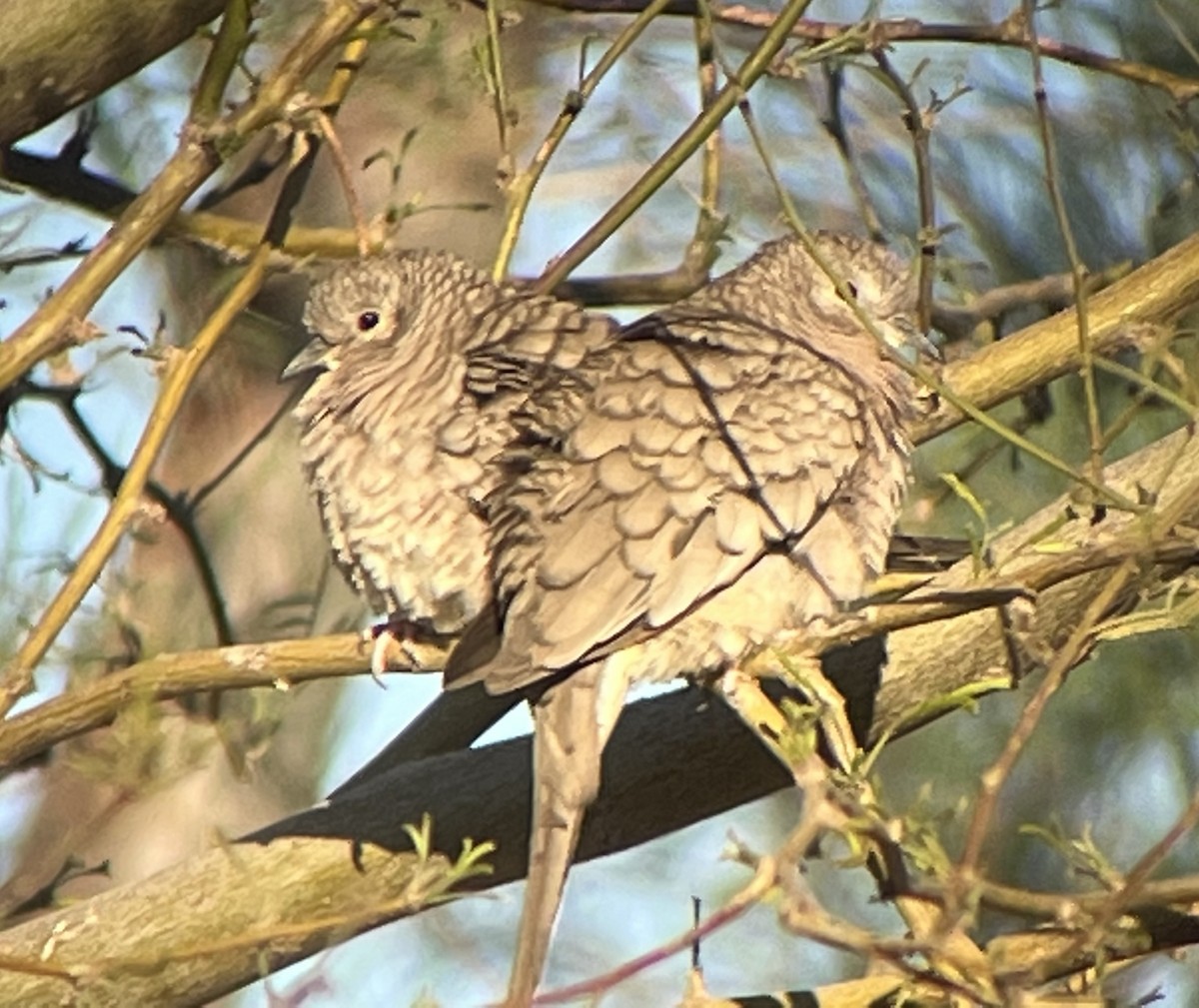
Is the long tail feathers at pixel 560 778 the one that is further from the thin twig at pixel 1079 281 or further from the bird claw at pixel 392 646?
the thin twig at pixel 1079 281

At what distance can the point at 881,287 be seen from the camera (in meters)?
3.49

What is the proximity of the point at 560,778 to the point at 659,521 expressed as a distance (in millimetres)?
349

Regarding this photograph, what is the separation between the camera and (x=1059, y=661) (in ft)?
7.65

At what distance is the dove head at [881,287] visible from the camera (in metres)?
3.48

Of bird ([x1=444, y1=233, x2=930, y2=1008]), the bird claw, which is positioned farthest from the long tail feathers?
the bird claw

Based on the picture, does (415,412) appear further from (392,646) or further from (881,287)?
(881,287)

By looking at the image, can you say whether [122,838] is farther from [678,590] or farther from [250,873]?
[678,590]

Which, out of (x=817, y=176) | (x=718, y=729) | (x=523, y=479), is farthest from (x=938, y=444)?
(x=523, y=479)

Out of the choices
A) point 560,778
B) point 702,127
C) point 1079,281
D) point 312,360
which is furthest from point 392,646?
point 1079,281

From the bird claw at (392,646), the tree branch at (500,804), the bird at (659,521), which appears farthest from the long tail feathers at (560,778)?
the tree branch at (500,804)

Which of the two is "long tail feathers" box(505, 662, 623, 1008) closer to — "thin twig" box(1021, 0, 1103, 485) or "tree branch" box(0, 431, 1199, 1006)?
"tree branch" box(0, 431, 1199, 1006)

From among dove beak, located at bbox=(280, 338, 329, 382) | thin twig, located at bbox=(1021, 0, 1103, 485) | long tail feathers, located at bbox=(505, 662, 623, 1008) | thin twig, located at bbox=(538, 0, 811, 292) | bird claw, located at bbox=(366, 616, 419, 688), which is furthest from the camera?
dove beak, located at bbox=(280, 338, 329, 382)

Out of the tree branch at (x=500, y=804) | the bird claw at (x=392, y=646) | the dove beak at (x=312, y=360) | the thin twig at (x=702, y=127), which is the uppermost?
the thin twig at (x=702, y=127)

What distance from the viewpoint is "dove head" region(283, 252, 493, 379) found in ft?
11.5
